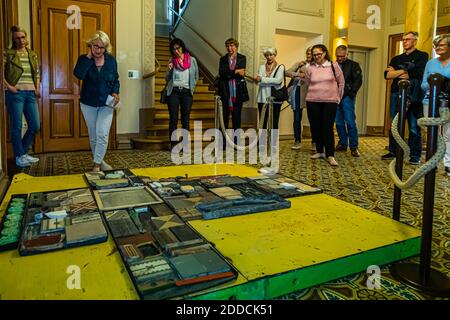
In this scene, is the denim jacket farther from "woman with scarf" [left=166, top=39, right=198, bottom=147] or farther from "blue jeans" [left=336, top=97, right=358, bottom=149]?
"blue jeans" [left=336, top=97, right=358, bottom=149]

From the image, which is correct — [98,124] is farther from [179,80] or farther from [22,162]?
[179,80]

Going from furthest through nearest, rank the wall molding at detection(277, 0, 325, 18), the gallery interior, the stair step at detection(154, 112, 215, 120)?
the wall molding at detection(277, 0, 325, 18) < the stair step at detection(154, 112, 215, 120) < the gallery interior

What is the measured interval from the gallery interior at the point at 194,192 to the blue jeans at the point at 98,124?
30 mm

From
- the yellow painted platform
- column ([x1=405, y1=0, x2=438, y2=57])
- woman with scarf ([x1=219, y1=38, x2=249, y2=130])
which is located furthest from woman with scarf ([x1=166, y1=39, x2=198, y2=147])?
column ([x1=405, y1=0, x2=438, y2=57])

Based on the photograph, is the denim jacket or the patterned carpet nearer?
the patterned carpet

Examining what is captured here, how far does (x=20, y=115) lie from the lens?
4219 mm

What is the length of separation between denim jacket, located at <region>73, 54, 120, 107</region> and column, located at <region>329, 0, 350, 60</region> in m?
5.28

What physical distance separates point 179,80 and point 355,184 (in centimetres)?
278

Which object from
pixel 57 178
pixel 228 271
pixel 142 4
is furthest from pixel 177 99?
pixel 228 271

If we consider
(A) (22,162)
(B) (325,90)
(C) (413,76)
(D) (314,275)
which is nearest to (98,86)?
(A) (22,162)

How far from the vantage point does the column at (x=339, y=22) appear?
24.8 feet

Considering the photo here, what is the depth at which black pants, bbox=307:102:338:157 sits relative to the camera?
4.49 m

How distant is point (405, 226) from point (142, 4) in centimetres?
532

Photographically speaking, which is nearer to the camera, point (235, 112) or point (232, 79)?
point (232, 79)
